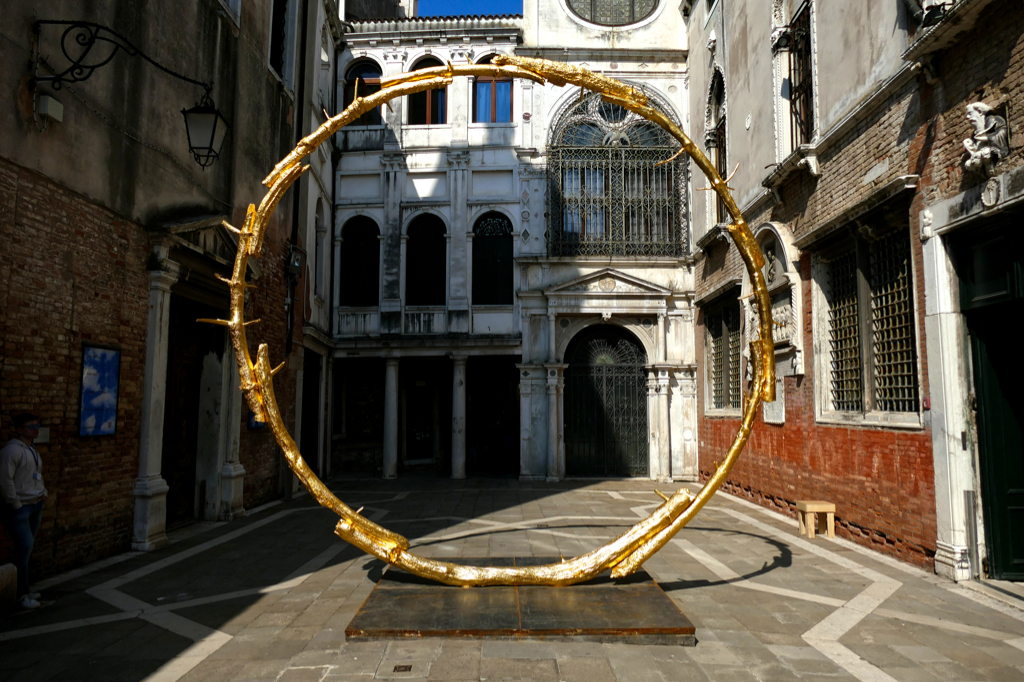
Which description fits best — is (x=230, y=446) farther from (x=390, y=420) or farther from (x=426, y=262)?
(x=426, y=262)

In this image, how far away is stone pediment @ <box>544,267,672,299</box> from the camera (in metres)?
16.7

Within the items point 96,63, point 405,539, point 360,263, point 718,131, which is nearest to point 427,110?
point 360,263

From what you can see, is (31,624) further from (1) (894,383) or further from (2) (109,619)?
(1) (894,383)

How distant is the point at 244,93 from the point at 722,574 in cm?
1056

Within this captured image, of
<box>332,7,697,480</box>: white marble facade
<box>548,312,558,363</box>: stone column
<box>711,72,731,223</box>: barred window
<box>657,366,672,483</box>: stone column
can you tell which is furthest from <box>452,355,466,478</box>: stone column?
<box>711,72,731,223</box>: barred window

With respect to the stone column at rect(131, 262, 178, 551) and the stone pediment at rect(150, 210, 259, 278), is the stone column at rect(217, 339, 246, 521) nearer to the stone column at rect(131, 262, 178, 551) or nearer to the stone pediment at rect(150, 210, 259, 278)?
the stone pediment at rect(150, 210, 259, 278)

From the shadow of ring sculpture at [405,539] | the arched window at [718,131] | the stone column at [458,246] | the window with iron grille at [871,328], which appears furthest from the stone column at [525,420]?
the shadow of ring sculpture at [405,539]

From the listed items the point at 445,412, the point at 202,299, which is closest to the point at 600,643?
the point at 202,299

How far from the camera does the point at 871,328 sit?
8.72m

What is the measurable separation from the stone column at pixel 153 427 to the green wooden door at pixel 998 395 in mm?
9439

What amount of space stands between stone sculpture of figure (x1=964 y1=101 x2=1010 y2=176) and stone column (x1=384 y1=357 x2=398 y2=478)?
543 inches

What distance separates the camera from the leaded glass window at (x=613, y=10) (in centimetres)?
1816

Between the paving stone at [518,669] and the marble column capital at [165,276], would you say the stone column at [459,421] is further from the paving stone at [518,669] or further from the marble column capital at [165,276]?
the paving stone at [518,669]

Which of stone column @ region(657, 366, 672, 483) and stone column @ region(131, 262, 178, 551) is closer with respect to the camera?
stone column @ region(131, 262, 178, 551)
